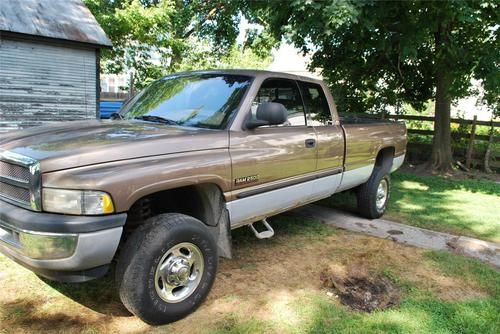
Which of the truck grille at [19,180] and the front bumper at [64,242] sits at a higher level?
the truck grille at [19,180]

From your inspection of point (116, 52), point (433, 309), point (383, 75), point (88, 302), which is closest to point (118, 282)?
point (88, 302)

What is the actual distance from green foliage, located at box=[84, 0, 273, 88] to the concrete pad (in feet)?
17.1

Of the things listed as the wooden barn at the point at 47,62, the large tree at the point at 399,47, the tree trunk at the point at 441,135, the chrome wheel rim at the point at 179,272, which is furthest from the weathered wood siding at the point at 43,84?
the tree trunk at the point at 441,135

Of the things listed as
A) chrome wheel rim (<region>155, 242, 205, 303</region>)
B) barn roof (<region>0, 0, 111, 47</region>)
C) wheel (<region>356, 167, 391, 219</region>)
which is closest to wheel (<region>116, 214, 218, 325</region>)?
chrome wheel rim (<region>155, 242, 205, 303</region>)

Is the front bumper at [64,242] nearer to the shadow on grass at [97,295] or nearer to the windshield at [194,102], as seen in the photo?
the shadow on grass at [97,295]

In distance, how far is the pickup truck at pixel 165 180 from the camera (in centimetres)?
269

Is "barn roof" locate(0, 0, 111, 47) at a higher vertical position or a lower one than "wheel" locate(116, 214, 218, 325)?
higher

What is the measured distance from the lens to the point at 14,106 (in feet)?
33.3

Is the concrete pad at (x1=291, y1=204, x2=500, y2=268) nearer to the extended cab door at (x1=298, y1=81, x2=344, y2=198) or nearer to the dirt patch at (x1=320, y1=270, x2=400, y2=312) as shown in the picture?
the extended cab door at (x1=298, y1=81, x2=344, y2=198)

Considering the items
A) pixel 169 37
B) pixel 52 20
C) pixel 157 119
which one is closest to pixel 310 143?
pixel 157 119

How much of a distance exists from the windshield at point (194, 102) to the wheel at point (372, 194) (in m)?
2.82

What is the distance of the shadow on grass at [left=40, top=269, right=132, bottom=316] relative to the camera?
340 centimetres

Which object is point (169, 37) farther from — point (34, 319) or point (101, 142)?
point (34, 319)

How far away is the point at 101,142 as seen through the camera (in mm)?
2988
